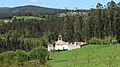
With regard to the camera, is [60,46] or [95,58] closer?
[95,58]

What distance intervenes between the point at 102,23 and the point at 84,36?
15.4ft

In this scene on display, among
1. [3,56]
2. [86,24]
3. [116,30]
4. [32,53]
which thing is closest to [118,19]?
[116,30]

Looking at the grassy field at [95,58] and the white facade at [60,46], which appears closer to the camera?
the grassy field at [95,58]

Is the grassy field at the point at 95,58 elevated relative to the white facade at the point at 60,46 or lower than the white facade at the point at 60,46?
elevated

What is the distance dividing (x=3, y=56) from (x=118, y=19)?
3017 cm

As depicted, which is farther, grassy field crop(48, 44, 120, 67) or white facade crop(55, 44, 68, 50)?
white facade crop(55, 44, 68, 50)

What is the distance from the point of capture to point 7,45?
58.4m

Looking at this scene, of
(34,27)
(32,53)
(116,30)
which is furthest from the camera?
(34,27)

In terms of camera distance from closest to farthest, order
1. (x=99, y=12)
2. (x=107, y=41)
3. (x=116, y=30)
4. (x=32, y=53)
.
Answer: (x=32, y=53)
(x=107, y=41)
(x=116, y=30)
(x=99, y=12)

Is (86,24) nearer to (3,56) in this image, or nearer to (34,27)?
(34,27)

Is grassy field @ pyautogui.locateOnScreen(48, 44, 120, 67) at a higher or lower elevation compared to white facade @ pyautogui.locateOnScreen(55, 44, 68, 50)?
higher

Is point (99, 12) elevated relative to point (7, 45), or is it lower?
elevated

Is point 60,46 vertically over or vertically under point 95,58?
under

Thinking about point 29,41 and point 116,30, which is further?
point 29,41
